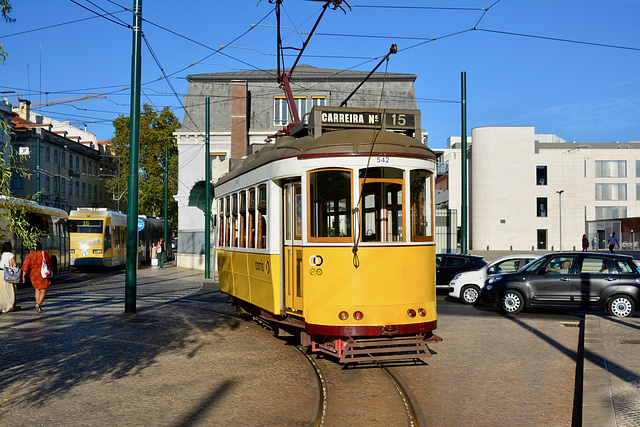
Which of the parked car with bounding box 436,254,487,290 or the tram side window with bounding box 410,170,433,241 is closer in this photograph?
the tram side window with bounding box 410,170,433,241

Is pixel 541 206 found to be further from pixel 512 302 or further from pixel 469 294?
pixel 512 302

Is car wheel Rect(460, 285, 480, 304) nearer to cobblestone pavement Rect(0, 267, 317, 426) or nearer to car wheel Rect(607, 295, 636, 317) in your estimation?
car wheel Rect(607, 295, 636, 317)

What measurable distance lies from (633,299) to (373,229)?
9.35 m

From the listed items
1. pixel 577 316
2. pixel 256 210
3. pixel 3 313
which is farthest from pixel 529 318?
pixel 3 313

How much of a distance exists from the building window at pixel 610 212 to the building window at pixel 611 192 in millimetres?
1083

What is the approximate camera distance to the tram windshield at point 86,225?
112 ft

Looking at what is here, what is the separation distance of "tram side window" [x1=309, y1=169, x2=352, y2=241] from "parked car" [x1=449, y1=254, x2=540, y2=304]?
11.3m

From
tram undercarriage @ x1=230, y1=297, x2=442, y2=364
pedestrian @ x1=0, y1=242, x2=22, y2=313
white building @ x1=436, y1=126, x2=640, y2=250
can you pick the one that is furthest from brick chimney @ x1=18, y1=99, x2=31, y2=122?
tram undercarriage @ x1=230, y1=297, x2=442, y2=364

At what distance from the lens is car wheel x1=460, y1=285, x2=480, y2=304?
19.4 m

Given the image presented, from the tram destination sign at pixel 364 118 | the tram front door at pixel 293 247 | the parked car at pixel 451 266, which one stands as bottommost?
the parked car at pixel 451 266

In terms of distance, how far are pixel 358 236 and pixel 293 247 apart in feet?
3.98

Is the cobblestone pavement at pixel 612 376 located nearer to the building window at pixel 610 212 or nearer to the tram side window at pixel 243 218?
the tram side window at pixel 243 218

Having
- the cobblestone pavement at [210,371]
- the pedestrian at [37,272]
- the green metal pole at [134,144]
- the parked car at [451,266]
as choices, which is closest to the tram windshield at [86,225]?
the pedestrian at [37,272]

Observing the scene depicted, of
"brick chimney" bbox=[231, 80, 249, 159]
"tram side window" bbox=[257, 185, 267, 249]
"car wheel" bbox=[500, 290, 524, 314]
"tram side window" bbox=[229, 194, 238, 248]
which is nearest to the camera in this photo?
"tram side window" bbox=[257, 185, 267, 249]
